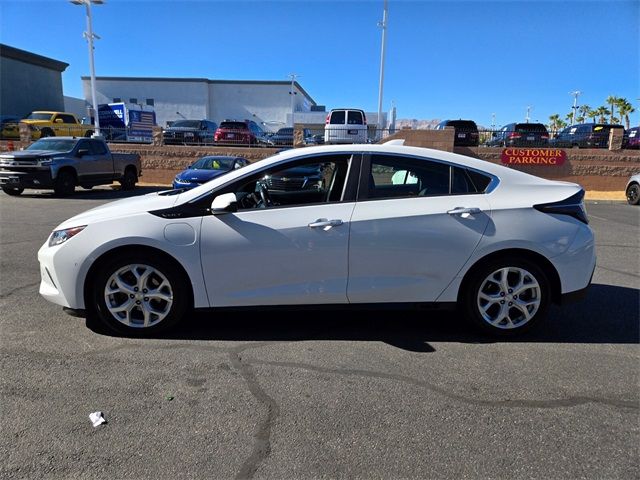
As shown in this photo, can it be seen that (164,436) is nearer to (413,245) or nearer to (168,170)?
(413,245)

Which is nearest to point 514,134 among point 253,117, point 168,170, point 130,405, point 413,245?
point 168,170

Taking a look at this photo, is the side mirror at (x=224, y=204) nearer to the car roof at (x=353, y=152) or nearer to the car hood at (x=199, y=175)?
the car roof at (x=353, y=152)

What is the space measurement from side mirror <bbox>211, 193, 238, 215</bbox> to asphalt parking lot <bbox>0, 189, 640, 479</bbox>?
1.10 m

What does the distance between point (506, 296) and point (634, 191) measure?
14.4 metres

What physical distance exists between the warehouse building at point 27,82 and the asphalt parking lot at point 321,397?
162 ft

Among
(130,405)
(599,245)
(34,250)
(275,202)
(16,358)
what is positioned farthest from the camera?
(599,245)

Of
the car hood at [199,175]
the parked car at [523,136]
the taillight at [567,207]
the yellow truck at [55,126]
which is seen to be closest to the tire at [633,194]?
the parked car at [523,136]

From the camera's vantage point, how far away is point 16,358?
340 cm

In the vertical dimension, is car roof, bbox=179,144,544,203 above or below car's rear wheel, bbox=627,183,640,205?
above

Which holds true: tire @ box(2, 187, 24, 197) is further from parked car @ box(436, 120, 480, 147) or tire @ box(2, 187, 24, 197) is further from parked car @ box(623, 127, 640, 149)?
parked car @ box(623, 127, 640, 149)

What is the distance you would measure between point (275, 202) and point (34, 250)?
16.1ft

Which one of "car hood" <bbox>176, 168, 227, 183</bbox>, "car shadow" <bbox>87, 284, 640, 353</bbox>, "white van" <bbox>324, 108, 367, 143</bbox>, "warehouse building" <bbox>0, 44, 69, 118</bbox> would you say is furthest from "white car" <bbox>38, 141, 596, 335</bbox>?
"warehouse building" <bbox>0, 44, 69, 118</bbox>

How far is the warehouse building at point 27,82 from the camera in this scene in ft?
140

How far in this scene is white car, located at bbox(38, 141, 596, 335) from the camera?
3.58 m
